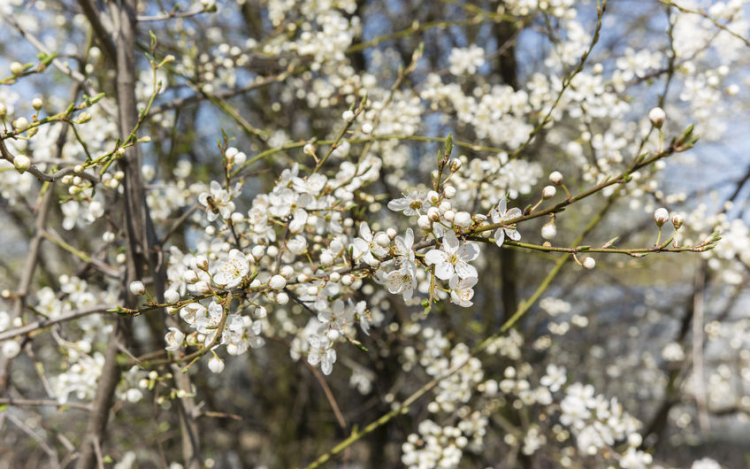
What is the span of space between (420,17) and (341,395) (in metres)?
4.61

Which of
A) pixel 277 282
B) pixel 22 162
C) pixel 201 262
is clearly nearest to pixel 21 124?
pixel 22 162

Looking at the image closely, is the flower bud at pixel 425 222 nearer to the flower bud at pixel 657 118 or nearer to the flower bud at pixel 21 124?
the flower bud at pixel 657 118

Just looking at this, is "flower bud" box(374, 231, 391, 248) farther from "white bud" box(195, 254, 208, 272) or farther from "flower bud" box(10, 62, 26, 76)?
"flower bud" box(10, 62, 26, 76)

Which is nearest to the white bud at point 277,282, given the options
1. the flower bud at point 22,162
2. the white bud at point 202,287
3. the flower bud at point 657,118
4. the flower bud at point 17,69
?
the white bud at point 202,287

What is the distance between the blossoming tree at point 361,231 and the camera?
1.39 metres

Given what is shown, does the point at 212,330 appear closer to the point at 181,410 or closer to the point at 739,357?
the point at 181,410

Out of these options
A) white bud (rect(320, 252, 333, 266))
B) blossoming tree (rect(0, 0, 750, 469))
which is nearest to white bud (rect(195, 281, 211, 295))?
blossoming tree (rect(0, 0, 750, 469))

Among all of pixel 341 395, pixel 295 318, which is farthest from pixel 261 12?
pixel 341 395

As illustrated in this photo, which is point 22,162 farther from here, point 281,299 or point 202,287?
point 281,299

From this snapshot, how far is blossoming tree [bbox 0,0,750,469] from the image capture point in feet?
4.56

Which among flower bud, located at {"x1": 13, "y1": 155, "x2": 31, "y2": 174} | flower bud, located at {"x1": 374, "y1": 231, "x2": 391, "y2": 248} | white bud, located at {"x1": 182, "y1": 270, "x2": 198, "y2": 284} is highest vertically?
flower bud, located at {"x1": 13, "y1": 155, "x2": 31, "y2": 174}

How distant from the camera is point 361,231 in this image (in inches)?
49.8

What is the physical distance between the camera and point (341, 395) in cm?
579

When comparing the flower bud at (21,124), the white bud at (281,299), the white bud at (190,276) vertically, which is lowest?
the white bud at (281,299)
